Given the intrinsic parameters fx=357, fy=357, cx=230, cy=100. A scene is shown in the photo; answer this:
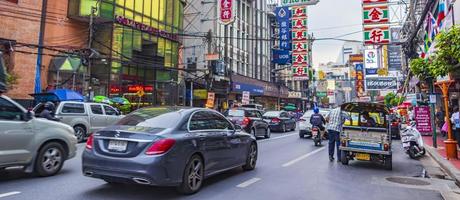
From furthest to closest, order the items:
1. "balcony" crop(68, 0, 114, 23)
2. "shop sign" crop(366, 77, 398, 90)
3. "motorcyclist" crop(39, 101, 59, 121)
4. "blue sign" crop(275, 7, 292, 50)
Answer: "shop sign" crop(366, 77, 398, 90)
"blue sign" crop(275, 7, 292, 50)
"balcony" crop(68, 0, 114, 23)
"motorcyclist" crop(39, 101, 59, 121)

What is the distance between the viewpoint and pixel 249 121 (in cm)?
1859

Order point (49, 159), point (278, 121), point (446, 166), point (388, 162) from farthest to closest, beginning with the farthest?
point (278, 121), point (446, 166), point (388, 162), point (49, 159)

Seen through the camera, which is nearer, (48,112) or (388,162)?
(388,162)

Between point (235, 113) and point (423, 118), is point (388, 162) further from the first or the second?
point (423, 118)

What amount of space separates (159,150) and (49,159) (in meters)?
3.45

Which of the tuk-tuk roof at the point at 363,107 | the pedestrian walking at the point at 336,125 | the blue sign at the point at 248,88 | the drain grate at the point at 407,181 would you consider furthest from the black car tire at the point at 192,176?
the blue sign at the point at 248,88

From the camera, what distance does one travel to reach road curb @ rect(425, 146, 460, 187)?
891 cm

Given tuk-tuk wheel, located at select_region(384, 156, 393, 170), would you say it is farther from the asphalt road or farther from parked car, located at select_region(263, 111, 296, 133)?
parked car, located at select_region(263, 111, 296, 133)

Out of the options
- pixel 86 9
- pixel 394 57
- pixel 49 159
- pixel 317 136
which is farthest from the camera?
pixel 394 57

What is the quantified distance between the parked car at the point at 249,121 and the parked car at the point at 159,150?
10950 millimetres

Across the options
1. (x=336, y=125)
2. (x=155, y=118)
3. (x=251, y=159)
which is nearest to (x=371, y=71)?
(x=336, y=125)

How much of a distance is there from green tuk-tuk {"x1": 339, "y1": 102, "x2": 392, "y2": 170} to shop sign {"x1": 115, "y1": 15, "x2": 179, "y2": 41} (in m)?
18.7

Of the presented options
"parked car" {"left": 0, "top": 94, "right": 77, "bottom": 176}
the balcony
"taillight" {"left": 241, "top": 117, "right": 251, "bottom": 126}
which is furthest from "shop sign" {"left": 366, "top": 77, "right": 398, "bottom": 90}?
"parked car" {"left": 0, "top": 94, "right": 77, "bottom": 176}

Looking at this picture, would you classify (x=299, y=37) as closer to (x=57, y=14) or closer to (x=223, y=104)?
(x=223, y=104)
